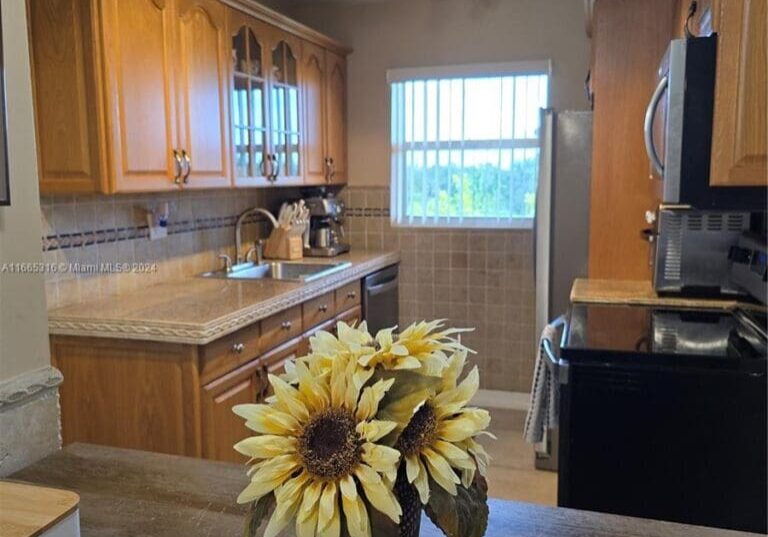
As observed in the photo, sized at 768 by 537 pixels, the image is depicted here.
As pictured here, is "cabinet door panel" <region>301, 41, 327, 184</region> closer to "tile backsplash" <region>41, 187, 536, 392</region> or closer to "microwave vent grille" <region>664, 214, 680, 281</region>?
"tile backsplash" <region>41, 187, 536, 392</region>

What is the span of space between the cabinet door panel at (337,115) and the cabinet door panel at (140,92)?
1574 millimetres

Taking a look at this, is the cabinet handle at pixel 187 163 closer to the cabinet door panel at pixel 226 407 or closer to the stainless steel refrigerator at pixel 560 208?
the cabinet door panel at pixel 226 407

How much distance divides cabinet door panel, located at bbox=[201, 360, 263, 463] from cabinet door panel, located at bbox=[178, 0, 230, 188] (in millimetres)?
823

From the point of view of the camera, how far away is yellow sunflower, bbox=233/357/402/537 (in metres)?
0.61

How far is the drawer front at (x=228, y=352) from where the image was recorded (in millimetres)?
2229

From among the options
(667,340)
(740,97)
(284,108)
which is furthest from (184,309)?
(740,97)

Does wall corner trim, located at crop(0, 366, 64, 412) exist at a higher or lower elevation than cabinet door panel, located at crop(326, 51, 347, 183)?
lower

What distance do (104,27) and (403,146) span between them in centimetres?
221

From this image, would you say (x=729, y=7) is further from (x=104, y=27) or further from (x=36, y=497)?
(x=104, y=27)

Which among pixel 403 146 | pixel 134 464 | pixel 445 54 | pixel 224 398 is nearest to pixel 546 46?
pixel 445 54

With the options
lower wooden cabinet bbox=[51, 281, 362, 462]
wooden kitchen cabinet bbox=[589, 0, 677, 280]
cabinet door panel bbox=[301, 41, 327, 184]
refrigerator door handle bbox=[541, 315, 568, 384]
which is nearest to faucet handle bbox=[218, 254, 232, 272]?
cabinet door panel bbox=[301, 41, 327, 184]

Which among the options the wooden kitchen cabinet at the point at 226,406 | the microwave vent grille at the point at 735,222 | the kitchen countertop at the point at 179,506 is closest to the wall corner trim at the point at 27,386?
the kitchen countertop at the point at 179,506

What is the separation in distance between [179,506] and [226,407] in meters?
1.38

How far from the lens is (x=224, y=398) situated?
2344 millimetres
